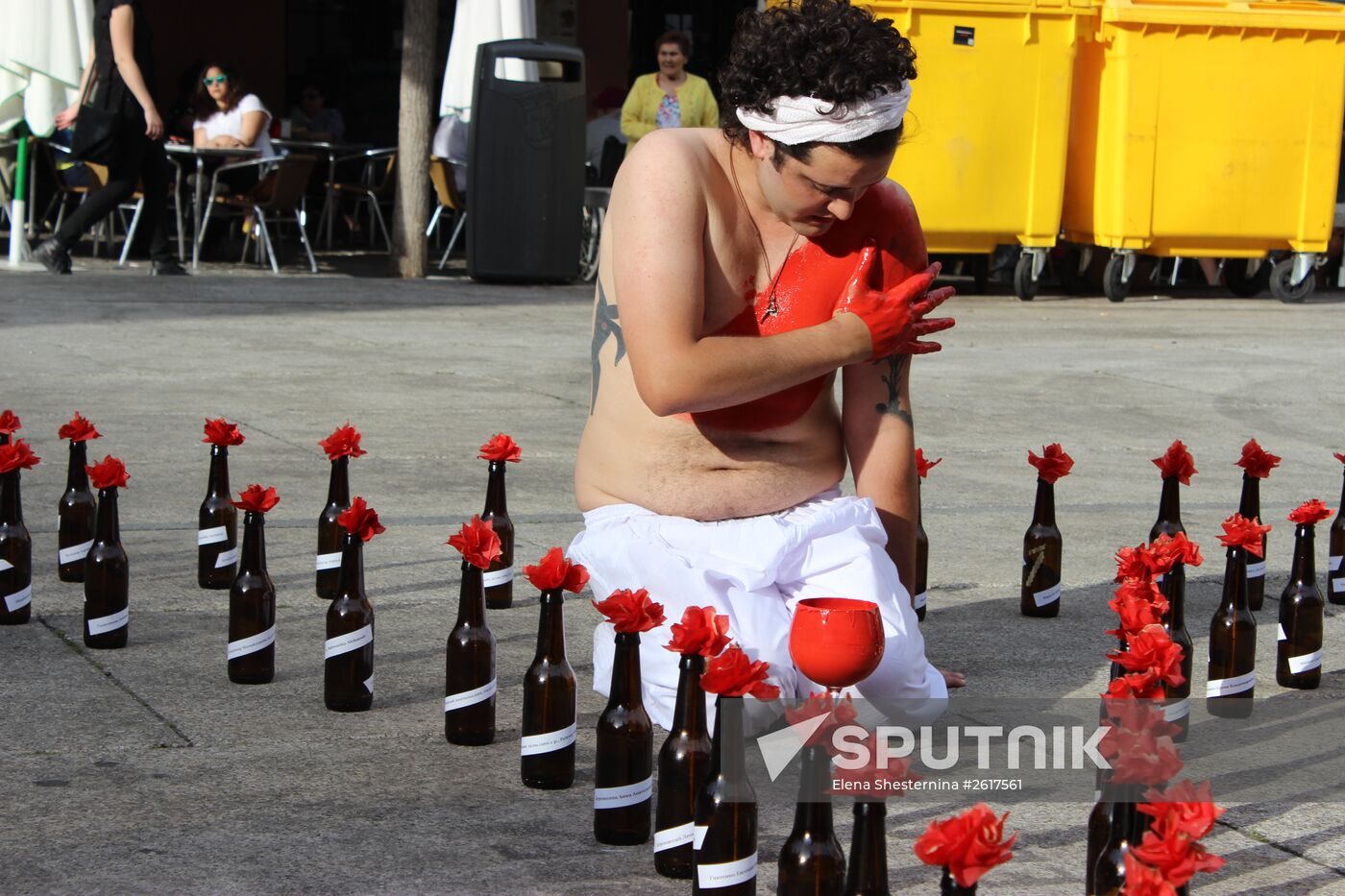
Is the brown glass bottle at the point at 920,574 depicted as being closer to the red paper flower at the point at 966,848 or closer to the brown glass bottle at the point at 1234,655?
the brown glass bottle at the point at 1234,655

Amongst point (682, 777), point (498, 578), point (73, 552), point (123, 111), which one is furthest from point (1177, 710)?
point (123, 111)

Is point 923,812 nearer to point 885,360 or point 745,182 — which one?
point 885,360

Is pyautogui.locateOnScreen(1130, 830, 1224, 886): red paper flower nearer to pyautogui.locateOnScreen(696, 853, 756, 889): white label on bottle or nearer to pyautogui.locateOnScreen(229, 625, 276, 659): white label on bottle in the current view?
pyautogui.locateOnScreen(696, 853, 756, 889): white label on bottle

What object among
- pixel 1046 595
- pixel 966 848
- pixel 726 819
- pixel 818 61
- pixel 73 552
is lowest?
pixel 1046 595

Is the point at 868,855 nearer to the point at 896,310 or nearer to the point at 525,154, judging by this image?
the point at 896,310

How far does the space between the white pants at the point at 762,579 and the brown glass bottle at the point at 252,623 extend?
0.74m

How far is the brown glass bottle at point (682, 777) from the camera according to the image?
2908mm

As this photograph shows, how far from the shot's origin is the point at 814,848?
258 cm

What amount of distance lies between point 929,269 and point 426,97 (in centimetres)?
1022

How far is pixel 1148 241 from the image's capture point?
1345 cm

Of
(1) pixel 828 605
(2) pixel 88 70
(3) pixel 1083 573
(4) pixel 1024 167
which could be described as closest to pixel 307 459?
(3) pixel 1083 573

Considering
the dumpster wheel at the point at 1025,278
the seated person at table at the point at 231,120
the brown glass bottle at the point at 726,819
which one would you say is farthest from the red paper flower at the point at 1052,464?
the seated person at table at the point at 231,120

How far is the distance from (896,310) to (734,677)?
1193 millimetres

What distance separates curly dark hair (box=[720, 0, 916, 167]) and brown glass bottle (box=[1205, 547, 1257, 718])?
52.6 inches
